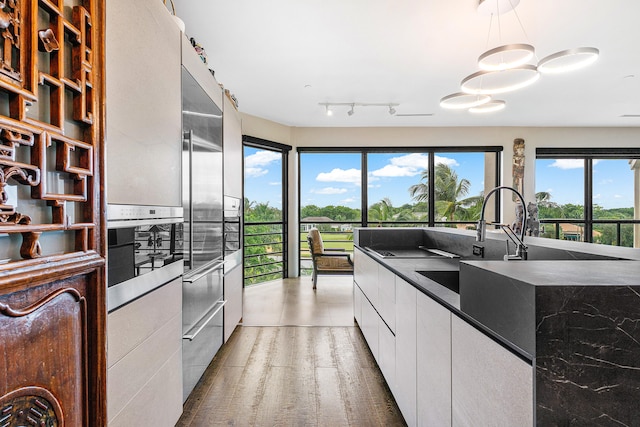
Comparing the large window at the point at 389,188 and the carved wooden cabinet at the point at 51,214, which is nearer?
the carved wooden cabinet at the point at 51,214

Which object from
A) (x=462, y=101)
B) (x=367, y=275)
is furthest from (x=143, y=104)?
(x=462, y=101)

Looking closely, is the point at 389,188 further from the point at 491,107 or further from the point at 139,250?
the point at 139,250

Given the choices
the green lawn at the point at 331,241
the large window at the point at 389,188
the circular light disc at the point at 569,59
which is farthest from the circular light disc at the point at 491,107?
the green lawn at the point at 331,241

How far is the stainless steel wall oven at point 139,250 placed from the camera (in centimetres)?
124

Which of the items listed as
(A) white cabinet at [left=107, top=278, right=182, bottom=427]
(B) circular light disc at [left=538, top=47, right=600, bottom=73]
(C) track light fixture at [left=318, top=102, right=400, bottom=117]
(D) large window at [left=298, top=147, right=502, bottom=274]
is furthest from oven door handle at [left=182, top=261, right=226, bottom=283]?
(D) large window at [left=298, top=147, right=502, bottom=274]

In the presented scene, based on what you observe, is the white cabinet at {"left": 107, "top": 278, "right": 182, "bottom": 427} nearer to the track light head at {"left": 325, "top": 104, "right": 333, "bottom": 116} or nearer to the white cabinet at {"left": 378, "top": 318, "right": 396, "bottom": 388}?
the white cabinet at {"left": 378, "top": 318, "right": 396, "bottom": 388}

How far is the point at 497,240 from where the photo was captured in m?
2.08

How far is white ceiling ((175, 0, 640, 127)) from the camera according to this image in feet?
8.57

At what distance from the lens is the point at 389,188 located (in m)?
6.41

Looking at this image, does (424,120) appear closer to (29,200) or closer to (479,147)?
(479,147)

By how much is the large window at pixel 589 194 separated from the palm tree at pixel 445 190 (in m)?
1.41

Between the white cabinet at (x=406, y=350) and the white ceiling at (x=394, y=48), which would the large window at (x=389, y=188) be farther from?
the white cabinet at (x=406, y=350)

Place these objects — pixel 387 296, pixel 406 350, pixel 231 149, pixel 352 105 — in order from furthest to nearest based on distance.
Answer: pixel 352 105
pixel 231 149
pixel 387 296
pixel 406 350

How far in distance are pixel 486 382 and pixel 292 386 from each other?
160 cm
